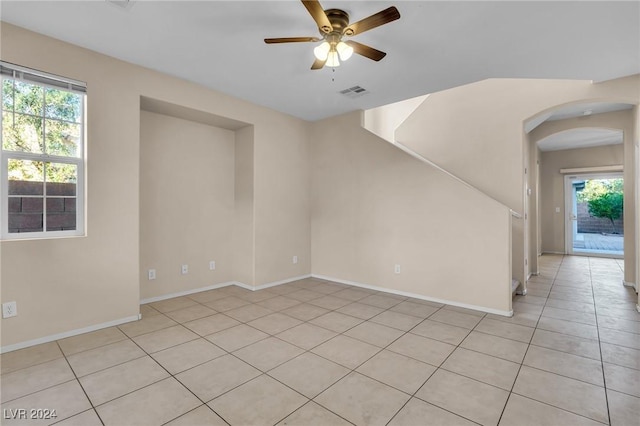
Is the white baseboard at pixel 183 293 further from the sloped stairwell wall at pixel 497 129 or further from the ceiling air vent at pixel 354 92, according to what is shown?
the sloped stairwell wall at pixel 497 129

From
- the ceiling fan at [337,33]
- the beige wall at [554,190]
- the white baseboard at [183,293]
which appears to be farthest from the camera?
the beige wall at [554,190]

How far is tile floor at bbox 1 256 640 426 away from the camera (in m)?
1.79

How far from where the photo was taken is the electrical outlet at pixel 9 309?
2.51 m


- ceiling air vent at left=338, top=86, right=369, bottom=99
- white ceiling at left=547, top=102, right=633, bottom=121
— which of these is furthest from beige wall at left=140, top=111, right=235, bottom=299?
white ceiling at left=547, top=102, right=633, bottom=121

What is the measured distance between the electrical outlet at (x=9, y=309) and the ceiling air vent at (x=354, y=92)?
4093 millimetres

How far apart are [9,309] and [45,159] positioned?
1.36 metres

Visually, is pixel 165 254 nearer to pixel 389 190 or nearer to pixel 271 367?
pixel 271 367

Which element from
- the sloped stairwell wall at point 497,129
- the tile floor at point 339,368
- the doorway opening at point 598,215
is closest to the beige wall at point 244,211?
the tile floor at point 339,368

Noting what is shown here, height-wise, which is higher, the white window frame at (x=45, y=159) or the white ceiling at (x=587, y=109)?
the white ceiling at (x=587, y=109)

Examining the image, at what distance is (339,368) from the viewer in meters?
2.29

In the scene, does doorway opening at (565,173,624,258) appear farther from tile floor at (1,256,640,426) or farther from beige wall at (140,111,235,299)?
beige wall at (140,111,235,299)

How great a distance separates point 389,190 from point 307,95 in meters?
1.82

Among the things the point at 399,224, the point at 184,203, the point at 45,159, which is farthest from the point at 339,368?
the point at 45,159

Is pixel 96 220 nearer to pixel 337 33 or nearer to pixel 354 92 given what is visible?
pixel 337 33
